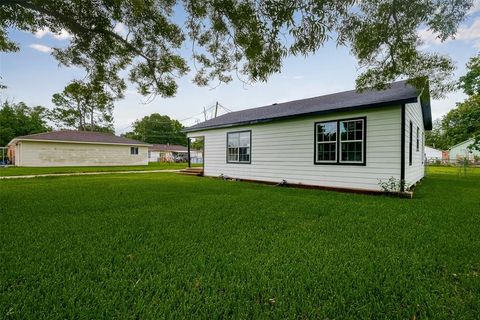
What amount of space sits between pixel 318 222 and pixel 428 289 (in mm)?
2018

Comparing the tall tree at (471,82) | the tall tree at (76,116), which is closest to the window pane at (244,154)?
the tall tree at (471,82)

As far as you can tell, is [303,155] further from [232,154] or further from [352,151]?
[232,154]

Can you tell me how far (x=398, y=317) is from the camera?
1723 millimetres

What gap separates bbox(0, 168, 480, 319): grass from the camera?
1801mm

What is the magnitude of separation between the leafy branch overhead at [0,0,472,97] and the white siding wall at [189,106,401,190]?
158 cm

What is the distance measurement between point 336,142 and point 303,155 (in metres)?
1.27

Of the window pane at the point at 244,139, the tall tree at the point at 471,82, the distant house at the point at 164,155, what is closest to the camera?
the tall tree at the point at 471,82

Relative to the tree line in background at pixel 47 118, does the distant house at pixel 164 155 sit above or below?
below

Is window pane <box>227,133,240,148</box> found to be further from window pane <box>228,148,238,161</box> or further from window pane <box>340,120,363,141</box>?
window pane <box>340,120,363,141</box>

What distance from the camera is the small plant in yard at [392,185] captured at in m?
6.53

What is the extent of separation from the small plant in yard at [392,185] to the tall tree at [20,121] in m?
40.3

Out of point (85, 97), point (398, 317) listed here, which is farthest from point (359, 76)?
point (85, 97)

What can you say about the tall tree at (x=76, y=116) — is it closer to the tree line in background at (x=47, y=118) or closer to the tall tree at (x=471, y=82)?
the tree line in background at (x=47, y=118)

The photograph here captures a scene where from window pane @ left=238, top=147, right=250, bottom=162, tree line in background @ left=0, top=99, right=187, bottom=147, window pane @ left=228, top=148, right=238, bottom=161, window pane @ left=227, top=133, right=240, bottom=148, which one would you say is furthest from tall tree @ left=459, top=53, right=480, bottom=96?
tree line in background @ left=0, top=99, right=187, bottom=147
